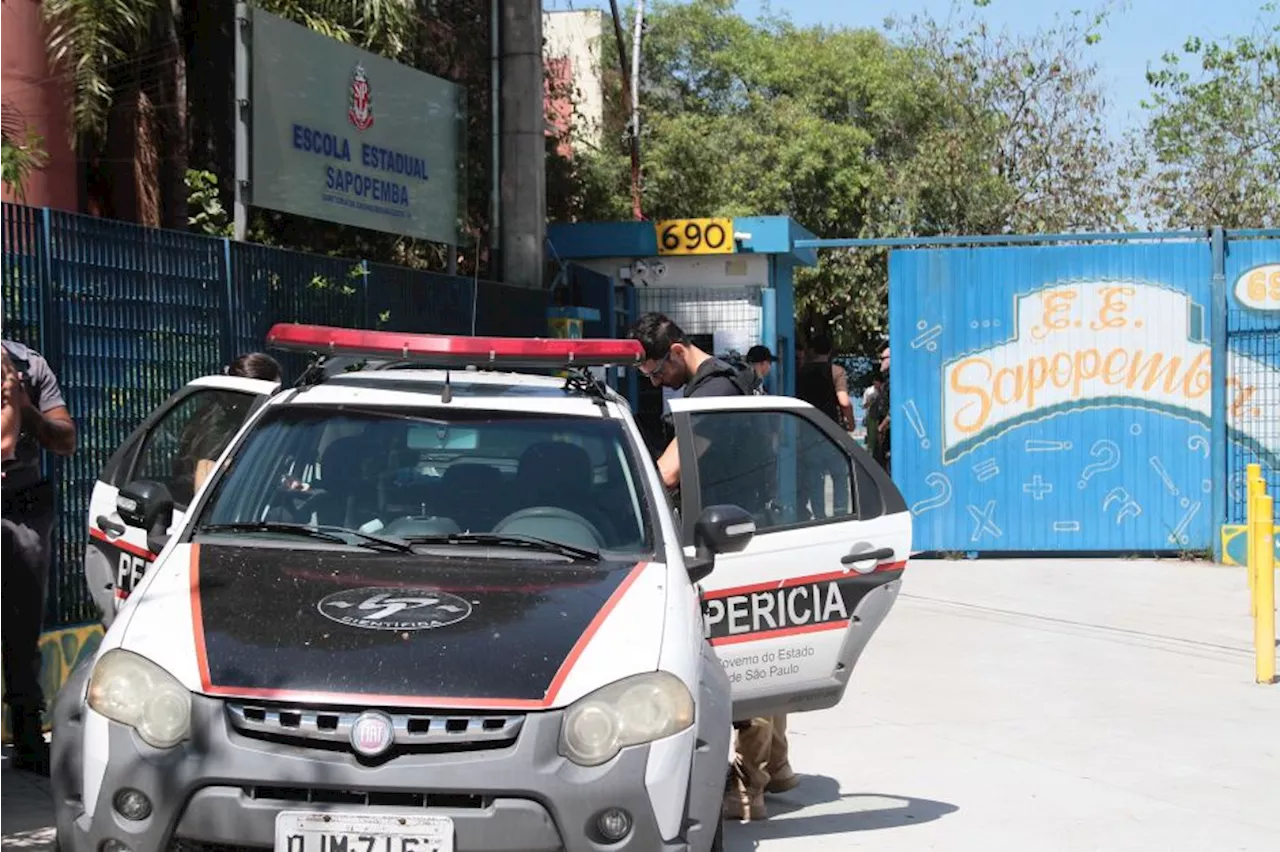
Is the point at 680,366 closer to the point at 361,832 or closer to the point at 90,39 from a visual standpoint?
the point at 361,832

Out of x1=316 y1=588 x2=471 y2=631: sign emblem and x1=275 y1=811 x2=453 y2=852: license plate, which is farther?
x1=316 y1=588 x2=471 y2=631: sign emblem

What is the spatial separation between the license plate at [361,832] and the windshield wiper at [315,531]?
3.83 ft

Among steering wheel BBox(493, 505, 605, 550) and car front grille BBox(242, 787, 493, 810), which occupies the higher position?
steering wheel BBox(493, 505, 605, 550)

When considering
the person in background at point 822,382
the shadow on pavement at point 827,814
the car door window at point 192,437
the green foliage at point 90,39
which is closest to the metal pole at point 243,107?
the green foliage at point 90,39

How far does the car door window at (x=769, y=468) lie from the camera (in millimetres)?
6559

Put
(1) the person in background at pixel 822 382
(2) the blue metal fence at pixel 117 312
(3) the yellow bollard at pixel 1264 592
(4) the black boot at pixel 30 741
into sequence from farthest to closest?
(1) the person in background at pixel 822 382
(3) the yellow bollard at pixel 1264 592
(2) the blue metal fence at pixel 117 312
(4) the black boot at pixel 30 741

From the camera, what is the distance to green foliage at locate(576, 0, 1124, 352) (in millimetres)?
31750

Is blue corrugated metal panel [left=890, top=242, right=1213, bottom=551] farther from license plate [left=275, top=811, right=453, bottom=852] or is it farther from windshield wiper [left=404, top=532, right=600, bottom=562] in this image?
license plate [left=275, top=811, right=453, bottom=852]

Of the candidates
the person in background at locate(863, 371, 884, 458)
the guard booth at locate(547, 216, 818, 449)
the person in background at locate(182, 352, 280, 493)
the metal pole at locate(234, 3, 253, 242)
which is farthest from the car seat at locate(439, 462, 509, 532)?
the person in background at locate(863, 371, 884, 458)

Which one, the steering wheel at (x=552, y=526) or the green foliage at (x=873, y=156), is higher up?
the green foliage at (x=873, y=156)

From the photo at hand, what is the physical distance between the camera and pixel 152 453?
7.60 m

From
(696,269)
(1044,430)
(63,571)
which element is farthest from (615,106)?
(63,571)

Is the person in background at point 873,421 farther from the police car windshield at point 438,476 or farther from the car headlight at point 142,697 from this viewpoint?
the car headlight at point 142,697

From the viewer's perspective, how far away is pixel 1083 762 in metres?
7.68
